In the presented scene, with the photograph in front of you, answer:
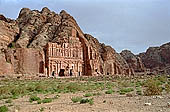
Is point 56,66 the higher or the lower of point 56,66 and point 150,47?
the lower

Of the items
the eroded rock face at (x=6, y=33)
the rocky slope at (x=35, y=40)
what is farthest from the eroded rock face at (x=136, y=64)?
the eroded rock face at (x=6, y=33)

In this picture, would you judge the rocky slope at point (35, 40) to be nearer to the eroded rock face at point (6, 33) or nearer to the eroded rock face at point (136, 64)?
the eroded rock face at point (6, 33)

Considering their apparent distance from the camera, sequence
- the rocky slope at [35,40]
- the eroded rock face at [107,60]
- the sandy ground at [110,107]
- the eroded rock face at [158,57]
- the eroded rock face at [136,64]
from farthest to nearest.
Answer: the eroded rock face at [158,57] → the eroded rock face at [136,64] → the eroded rock face at [107,60] → the rocky slope at [35,40] → the sandy ground at [110,107]

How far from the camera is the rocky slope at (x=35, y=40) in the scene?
58875mm

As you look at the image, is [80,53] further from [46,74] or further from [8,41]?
[8,41]

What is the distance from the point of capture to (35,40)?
68750mm

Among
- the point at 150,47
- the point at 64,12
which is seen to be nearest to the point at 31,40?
the point at 64,12

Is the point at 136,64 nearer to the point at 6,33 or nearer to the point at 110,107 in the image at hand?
the point at 6,33

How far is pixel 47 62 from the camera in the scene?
65.8 meters

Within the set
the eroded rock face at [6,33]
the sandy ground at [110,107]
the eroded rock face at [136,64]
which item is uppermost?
the eroded rock face at [6,33]

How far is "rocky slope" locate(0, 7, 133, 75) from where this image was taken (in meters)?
58.9

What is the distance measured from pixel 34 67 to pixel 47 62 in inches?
215

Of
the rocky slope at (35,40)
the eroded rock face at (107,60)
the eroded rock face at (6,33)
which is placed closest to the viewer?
the rocky slope at (35,40)

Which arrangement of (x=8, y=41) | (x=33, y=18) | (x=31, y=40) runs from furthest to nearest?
(x=33, y=18), (x=31, y=40), (x=8, y=41)
